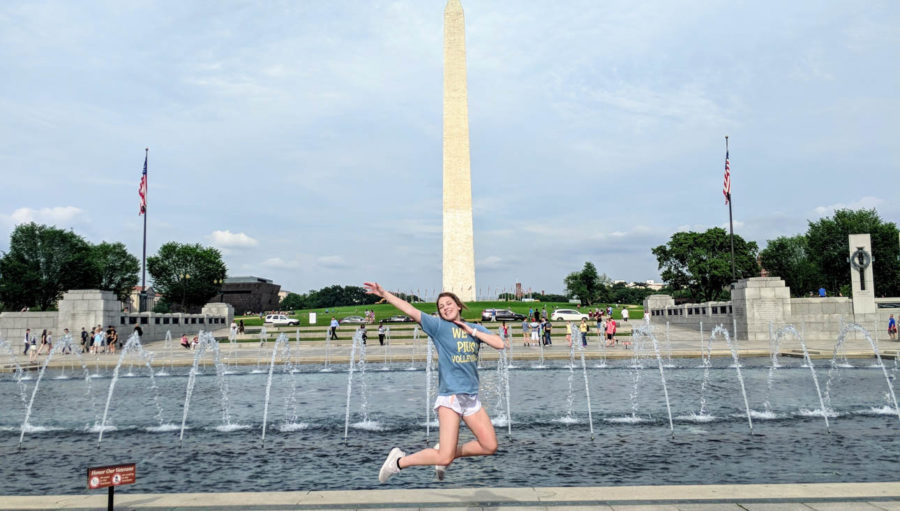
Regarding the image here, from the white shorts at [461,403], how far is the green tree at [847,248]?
74.1 m

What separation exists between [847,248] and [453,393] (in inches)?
2978

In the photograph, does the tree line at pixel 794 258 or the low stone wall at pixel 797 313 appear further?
the tree line at pixel 794 258

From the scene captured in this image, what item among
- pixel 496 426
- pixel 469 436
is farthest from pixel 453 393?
pixel 496 426

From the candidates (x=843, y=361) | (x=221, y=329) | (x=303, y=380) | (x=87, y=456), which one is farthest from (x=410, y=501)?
(x=221, y=329)

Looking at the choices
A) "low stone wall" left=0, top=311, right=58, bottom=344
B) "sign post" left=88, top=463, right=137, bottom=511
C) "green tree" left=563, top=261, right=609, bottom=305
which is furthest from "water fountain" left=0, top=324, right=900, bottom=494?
"green tree" left=563, top=261, right=609, bottom=305

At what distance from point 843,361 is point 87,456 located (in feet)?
75.2

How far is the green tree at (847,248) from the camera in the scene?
221 ft

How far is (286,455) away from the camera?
30.1 feet

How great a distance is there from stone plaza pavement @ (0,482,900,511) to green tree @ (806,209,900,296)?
72131 millimetres

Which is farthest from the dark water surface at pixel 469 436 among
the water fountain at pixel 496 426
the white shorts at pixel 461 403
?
the white shorts at pixel 461 403

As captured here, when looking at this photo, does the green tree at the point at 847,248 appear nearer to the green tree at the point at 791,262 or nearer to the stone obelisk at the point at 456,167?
the green tree at the point at 791,262

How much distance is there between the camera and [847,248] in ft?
227

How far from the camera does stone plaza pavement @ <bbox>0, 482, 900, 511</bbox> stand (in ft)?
18.8

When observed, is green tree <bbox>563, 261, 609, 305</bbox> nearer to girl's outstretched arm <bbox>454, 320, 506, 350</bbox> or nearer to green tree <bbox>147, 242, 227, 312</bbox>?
green tree <bbox>147, 242, 227, 312</bbox>
